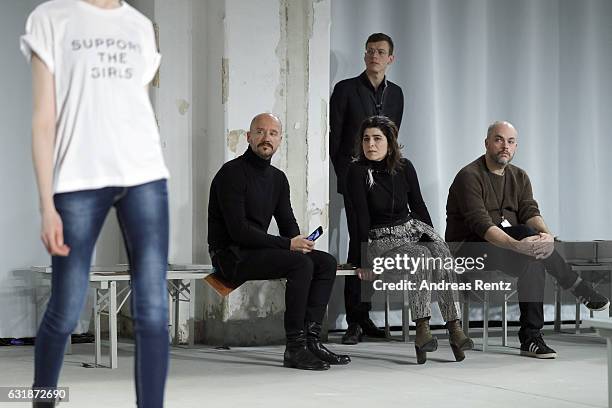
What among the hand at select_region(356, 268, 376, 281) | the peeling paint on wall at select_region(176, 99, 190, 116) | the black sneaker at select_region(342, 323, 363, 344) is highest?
the peeling paint on wall at select_region(176, 99, 190, 116)

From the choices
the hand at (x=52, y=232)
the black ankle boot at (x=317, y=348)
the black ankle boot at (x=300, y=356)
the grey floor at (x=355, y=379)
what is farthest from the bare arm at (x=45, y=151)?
the black ankle boot at (x=317, y=348)

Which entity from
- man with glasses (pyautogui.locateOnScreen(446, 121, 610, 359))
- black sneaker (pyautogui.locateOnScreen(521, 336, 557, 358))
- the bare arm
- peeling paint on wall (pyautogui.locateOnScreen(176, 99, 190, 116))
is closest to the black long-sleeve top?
man with glasses (pyautogui.locateOnScreen(446, 121, 610, 359))

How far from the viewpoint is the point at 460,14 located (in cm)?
565

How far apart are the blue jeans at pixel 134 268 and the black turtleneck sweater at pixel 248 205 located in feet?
6.41

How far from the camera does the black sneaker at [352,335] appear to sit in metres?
4.73

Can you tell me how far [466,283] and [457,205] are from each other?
1.18 feet

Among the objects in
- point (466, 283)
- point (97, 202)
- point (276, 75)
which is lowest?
point (466, 283)

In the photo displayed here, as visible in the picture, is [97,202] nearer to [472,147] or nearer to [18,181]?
[18,181]

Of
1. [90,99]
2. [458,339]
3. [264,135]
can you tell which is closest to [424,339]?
[458,339]

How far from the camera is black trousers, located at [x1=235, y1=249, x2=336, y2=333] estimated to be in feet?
12.7

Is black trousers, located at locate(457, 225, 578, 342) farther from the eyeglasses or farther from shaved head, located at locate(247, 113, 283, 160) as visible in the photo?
the eyeglasses

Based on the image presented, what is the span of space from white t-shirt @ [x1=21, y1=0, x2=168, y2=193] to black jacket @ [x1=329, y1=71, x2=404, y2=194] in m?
2.99

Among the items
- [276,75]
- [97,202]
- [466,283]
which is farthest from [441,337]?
[97,202]

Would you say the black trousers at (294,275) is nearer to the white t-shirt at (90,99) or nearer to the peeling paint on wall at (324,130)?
the peeling paint on wall at (324,130)
